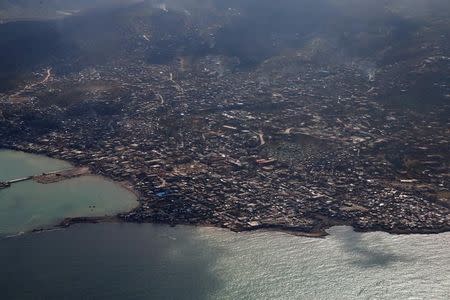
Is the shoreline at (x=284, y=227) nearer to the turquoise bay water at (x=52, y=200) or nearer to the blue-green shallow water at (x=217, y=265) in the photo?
the blue-green shallow water at (x=217, y=265)

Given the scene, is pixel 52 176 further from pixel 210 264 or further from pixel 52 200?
pixel 210 264

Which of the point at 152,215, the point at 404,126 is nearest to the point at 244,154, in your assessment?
A: the point at 152,215

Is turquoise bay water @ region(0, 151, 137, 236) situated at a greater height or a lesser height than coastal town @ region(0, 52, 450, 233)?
lesser

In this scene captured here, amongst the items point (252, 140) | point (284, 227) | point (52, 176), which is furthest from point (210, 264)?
point (52, 176)

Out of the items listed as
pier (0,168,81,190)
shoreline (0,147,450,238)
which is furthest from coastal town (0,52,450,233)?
pier (0,168,81,190)

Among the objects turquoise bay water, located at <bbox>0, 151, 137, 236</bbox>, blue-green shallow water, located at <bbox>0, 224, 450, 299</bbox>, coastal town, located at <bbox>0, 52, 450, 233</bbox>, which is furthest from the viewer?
turquoise bay water, located at <bbox>0, 151, 137, 236</bbox>

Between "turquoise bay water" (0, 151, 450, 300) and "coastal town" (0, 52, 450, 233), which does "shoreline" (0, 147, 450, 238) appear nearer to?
"coastal town" (0, 52, 450, 233)

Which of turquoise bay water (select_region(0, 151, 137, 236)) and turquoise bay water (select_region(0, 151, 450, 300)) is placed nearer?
turquoise bay water (select_region(0, 151, 450, 300))
